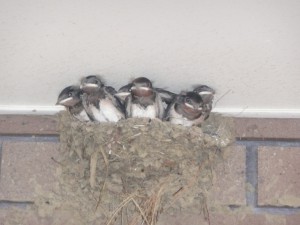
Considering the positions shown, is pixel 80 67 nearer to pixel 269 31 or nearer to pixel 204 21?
pixel 204 21

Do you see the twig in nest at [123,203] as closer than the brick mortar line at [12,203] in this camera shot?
Yes

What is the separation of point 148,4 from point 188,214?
969 millimetres

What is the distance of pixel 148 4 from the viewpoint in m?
2.19

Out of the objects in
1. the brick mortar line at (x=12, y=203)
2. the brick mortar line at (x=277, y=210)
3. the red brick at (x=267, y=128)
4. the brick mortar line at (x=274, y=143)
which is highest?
the red brick at (x=267, y=128)

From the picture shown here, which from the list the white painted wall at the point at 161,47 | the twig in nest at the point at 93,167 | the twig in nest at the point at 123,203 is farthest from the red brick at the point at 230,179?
the twig in nest at the point at 93,167

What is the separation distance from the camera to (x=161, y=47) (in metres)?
→ 2.45

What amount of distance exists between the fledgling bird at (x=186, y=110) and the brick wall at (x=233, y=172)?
179 mm

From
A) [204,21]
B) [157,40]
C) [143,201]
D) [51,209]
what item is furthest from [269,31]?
[51,209]

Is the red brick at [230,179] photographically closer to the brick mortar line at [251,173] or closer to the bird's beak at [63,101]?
the brick mortar line at [251,173]

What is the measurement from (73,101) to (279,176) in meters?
0.90

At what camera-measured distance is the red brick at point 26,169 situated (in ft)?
9.28

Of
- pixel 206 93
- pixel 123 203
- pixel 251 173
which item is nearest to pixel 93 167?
pixel 123 203

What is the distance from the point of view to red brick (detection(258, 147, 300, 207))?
8.93ft

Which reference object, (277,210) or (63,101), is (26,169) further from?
(277,210)
